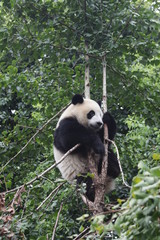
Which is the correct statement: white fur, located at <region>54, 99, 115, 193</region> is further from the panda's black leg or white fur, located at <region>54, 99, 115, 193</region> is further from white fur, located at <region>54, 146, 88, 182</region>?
the panda's black leg

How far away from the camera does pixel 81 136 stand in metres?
5.24

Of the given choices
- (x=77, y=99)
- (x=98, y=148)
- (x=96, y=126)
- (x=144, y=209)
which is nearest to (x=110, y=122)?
(x=96, y=126)

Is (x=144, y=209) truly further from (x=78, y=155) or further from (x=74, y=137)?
(x=78, y=155)

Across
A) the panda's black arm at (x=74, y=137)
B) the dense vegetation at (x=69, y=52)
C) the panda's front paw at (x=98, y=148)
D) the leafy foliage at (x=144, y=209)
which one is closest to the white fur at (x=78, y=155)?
the panda's black arm at (x=74, y=137)

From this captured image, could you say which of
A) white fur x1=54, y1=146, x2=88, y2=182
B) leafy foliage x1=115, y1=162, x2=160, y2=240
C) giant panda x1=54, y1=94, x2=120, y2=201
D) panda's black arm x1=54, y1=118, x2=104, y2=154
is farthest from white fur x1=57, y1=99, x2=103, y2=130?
leafy foliage x1=115, y1=162, x2=160, y2=240

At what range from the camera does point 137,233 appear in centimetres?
225

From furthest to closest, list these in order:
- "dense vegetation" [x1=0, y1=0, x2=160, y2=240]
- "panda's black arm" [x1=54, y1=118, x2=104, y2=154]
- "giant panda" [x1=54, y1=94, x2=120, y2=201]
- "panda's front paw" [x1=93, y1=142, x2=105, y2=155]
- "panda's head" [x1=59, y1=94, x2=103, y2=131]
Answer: "dense vegetation" [x1=0, y1=0, x2=160, y2=240] → "panda's head" [x1=59, y1=94, x2=103, y2=131] → "giant panda" [x1=54, y1=94, x2=120, y2=201] → "panda's black arm" [x1=54, y1=118, x2=104, y2=154] → "panda's front paw" [x1=93, y1=142, x2=105, y2=155]

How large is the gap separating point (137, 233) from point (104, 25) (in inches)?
173

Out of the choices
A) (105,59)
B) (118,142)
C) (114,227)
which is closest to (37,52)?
(105,59)

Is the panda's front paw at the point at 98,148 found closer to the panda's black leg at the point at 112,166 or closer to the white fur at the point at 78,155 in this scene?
the white fur at the point at 78,155

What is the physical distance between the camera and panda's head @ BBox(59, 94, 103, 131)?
5.59m

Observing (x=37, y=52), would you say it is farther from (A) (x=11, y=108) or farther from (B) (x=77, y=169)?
(A) (x=11, y=108)

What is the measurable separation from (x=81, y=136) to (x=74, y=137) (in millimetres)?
97

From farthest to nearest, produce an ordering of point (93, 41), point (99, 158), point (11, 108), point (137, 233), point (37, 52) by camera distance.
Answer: point (11, 108), point (37, 52), point (93, 41), point (99, 158), point (137, 233)
